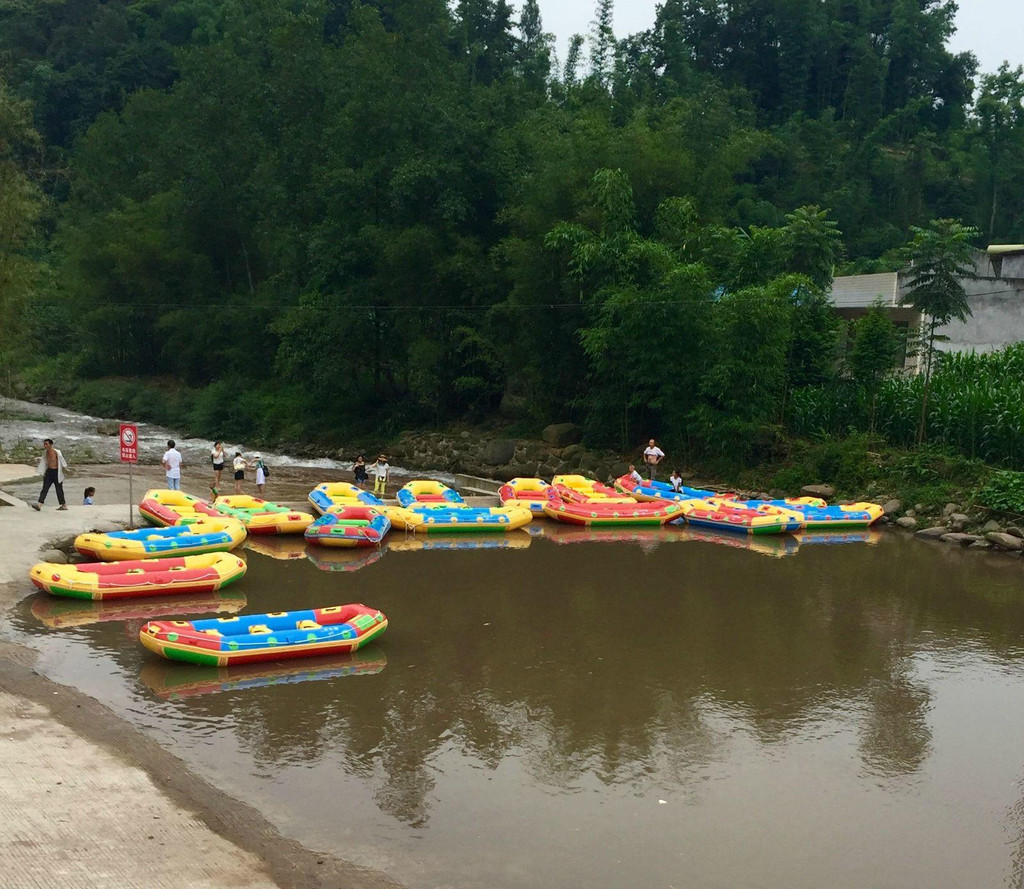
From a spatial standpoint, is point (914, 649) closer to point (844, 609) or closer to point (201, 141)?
point (844, 609)

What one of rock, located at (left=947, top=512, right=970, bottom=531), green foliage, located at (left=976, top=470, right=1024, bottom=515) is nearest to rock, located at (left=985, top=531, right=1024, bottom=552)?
rock, located at (left=947, top=512, right=970, bottom=531)

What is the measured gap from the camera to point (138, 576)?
15758 millimetres

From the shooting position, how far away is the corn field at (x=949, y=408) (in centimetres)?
2491

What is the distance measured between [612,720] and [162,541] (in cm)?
896

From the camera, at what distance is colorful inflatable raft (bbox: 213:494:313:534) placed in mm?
20547

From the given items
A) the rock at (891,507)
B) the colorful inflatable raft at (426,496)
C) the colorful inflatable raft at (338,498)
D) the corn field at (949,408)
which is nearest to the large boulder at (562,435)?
the corn field at (949,408)

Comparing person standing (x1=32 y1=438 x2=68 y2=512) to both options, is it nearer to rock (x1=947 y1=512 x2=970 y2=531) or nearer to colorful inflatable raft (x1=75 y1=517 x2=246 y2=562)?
colorful inflatable raft (x1=75 y1=517 x2=246 y2=562)

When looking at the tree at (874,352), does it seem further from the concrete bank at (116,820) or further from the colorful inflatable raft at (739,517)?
the concrete bank at (116,820)

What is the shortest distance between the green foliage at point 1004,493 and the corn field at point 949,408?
1.65 m

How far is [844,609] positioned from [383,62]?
2713cm

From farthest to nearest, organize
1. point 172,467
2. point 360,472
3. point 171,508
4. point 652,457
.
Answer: point 652,457 < point 360,472 < point 172,467 < point 171,508

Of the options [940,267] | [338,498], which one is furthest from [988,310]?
[338,498]

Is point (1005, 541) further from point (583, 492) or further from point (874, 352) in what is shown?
point (583, 492)

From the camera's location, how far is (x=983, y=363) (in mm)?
→ 28484
